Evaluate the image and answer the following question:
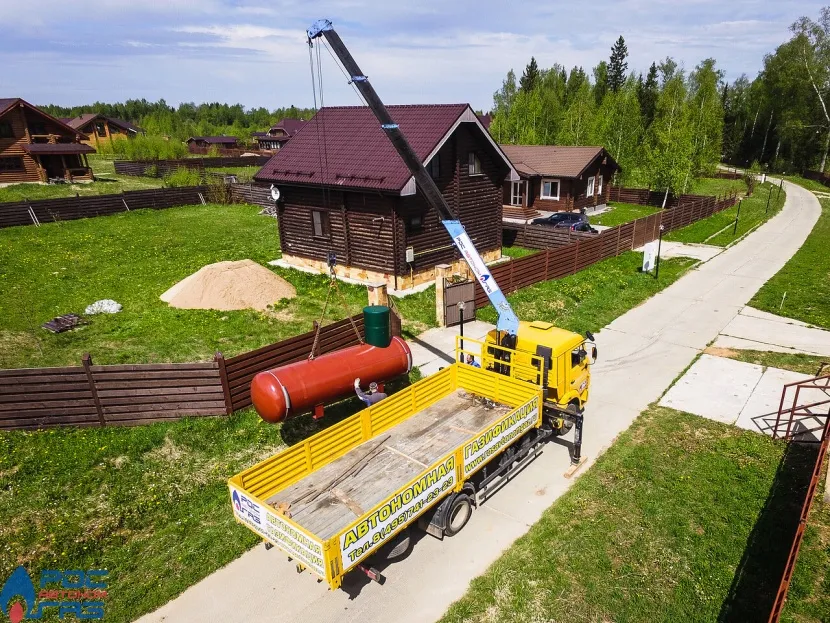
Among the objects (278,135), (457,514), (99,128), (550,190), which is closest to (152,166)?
(99,128)

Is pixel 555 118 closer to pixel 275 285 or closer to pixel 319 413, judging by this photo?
pixel 275 285

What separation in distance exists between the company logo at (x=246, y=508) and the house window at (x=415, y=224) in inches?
561

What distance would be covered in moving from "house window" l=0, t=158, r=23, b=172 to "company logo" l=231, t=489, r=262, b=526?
4941 centimetres

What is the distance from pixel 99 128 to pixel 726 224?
87.5 metres

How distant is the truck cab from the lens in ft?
34.8

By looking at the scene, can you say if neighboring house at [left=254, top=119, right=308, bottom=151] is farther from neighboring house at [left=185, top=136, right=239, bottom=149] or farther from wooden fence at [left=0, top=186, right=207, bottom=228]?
wooden fence at [left=0, top=186, right=207, bottom=228]

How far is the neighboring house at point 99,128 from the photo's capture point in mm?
78688

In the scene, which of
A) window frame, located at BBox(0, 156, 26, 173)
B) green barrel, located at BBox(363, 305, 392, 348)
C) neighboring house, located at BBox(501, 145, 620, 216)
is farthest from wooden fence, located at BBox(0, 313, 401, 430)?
window frame, located at BBox(0, 156, 26, 173)

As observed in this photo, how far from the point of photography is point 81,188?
42.6m

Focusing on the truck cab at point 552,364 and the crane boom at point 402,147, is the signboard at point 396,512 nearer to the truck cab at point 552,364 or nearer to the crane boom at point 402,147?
the truck cab at point 552,364

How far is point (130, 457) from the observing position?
10.6 meters

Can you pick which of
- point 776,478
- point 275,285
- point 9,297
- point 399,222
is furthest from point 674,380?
point 9,297

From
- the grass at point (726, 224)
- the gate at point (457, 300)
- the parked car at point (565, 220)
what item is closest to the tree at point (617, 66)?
the grass at point (726, 224)

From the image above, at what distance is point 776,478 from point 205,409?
12.2 m
